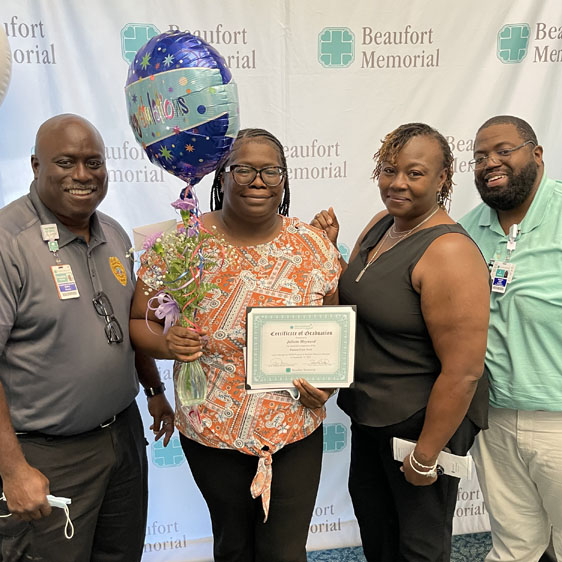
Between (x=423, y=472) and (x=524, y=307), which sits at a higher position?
(x=524, y=307)

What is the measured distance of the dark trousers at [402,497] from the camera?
5.09ft

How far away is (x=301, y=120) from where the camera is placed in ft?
7.24

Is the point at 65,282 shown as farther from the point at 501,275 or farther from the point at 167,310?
the point at 501,275

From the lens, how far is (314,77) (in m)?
2.18

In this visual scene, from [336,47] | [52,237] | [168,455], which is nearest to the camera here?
[52,237]

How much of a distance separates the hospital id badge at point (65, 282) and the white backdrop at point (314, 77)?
2.74 feet

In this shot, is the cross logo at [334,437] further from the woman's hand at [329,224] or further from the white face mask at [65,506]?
the white face mask at [65,506]

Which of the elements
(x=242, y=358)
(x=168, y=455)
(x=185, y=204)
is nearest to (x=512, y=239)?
(x=242, y=358)

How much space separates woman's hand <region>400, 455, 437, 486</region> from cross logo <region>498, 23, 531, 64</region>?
5.96 ft

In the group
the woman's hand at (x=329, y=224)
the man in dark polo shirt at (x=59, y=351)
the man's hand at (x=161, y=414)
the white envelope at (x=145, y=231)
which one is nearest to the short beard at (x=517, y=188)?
the woman's hand at (x=329, y=224)

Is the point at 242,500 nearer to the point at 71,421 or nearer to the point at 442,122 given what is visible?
the point at 71,421

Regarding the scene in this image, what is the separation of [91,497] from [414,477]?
38.5 inches

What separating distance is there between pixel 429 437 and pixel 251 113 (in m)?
1.50

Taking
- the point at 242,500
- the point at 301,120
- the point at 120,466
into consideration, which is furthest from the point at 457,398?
the point at 301,120
